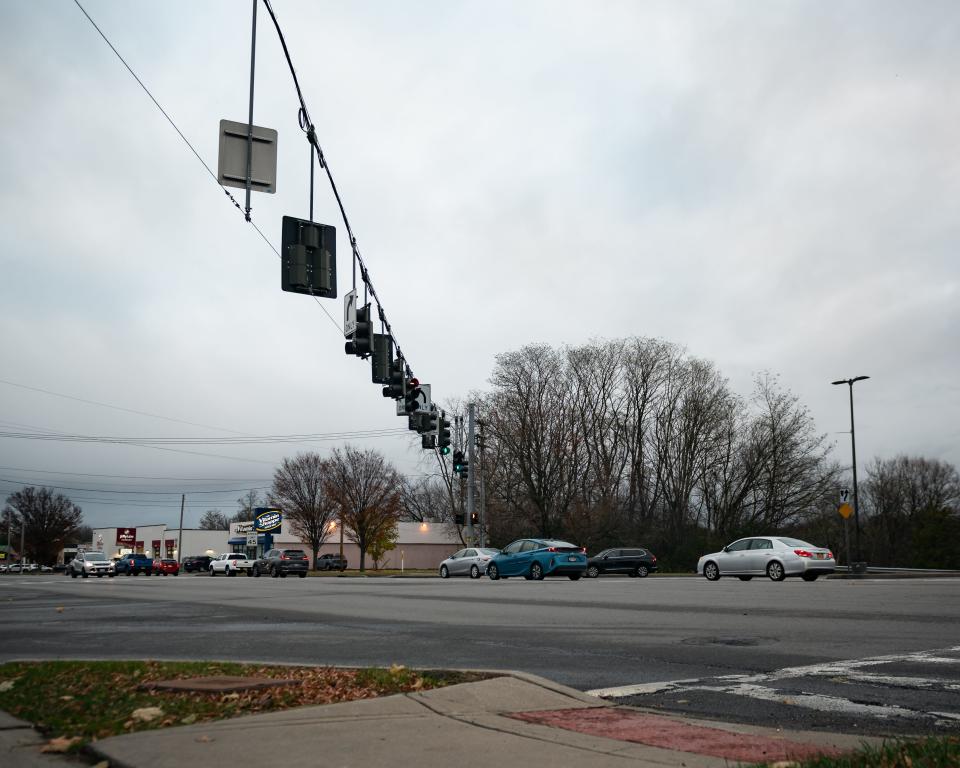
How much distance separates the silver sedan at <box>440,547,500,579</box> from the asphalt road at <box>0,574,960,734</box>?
55.7 ft

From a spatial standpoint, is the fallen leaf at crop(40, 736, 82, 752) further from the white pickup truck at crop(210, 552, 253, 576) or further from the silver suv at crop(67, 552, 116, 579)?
the white pickup truck at crop(210, 552, 253, 576)

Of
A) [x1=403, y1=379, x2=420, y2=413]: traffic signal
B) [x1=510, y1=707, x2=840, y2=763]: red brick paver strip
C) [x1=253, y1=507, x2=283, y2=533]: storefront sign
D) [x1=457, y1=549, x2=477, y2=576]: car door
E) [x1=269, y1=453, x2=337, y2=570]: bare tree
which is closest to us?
[x1=510, y1=707, x2=840, y2=763]: red brick paver strip

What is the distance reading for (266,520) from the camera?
67.8 m

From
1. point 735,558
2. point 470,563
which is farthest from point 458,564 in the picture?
point 735,558

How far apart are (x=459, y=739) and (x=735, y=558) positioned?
79.7ft

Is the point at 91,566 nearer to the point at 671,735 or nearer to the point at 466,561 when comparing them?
the point at 466,561

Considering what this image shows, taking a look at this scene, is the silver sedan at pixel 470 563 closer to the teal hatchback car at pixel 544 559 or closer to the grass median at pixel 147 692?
the teal hatchback car at pixel 544 559

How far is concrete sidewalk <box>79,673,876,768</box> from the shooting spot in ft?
14.5

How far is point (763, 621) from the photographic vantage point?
40.2ft

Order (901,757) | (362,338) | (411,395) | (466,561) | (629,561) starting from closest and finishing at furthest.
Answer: (901,757) < (362,338) < (411,395) < (466,561) < (629,561)

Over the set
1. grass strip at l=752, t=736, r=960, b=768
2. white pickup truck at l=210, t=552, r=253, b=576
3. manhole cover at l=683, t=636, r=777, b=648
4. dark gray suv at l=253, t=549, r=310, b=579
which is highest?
grass strip at l=752, t=736, r=960, b=768

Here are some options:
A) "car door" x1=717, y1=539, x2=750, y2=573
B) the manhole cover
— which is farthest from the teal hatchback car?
the manhole cover

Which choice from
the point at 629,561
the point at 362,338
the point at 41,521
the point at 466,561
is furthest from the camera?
the point at 41,521

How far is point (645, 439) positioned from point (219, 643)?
50927 millimetres
